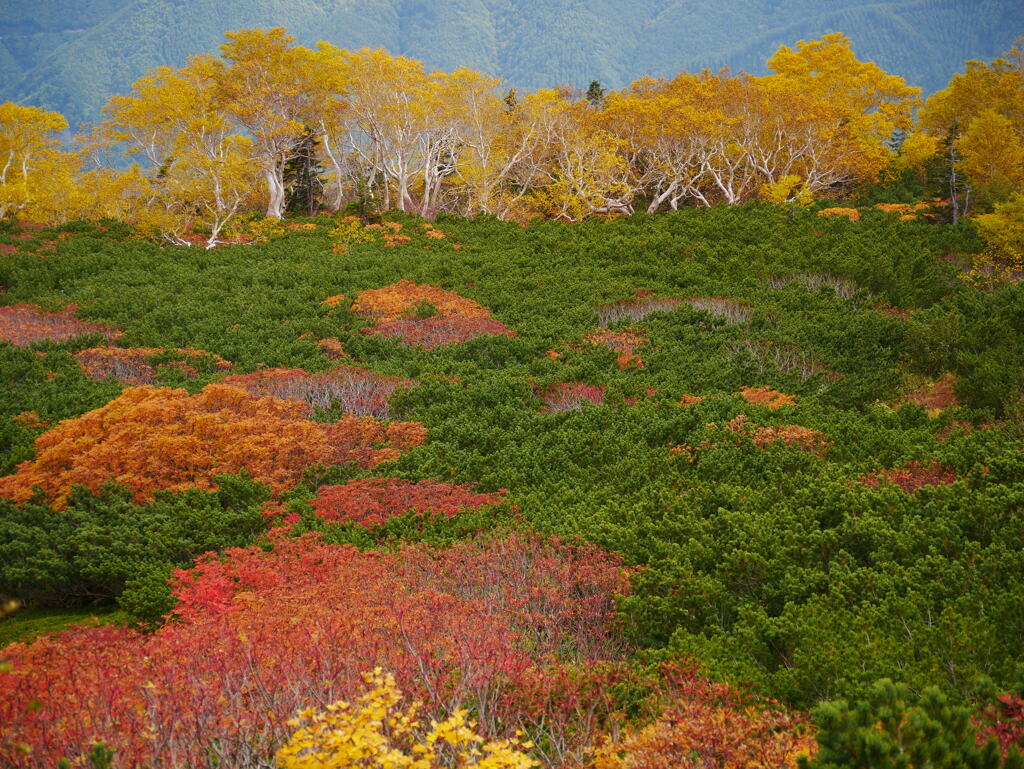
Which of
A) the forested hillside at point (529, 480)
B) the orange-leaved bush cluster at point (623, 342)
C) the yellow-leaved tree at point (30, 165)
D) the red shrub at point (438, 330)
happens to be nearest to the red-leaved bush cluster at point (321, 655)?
the forested hillside at point (529, 480)

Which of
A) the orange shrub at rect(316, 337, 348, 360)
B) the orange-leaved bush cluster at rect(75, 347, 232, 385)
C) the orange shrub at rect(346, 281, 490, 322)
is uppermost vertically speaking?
the orange shrub at rect(346, 281, 490, 322)

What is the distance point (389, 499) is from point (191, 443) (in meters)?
3.63

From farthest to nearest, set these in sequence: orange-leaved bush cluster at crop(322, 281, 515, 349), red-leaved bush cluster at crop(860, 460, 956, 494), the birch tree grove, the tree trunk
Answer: the tree trunk → the birch tree grove → orange-leaved bush cluster at crop(322, 281, 515, 349) → red-leaved bush cluster at crop(860, 460, 956, 494)

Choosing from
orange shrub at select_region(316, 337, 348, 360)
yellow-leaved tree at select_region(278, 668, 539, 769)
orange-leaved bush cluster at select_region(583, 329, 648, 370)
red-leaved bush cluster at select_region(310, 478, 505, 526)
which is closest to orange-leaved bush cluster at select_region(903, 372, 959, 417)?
orange-leaved bush cluster at select_region(583, 329, 648, 370)

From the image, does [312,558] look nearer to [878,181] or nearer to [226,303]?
[226,303]

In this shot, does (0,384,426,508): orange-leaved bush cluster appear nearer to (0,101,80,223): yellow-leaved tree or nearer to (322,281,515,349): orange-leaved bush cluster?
(322,281,515,349): orange-leaved bush cluster

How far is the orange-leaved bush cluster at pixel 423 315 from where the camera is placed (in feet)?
60.9

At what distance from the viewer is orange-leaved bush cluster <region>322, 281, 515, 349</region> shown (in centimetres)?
1856

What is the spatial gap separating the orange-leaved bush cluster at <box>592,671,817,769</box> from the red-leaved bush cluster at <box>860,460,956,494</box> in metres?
4.96

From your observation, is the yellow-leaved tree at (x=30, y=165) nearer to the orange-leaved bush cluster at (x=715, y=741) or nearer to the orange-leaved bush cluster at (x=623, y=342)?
the orange-leaved bush cluster at (x=623, y=342)

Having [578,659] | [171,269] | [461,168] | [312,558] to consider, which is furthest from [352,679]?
[461,168]

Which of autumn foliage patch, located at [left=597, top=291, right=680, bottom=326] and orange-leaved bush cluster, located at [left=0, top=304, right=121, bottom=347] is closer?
orange-leaved bush cluster, located at [left=0, top=304, right=121, bottom=347]

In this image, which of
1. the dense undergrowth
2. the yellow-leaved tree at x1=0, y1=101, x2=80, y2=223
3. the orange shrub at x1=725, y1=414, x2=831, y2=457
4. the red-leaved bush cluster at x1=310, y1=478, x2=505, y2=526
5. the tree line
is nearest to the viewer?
the dense undergrowth

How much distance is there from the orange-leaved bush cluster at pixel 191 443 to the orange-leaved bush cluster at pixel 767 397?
6553 mm
